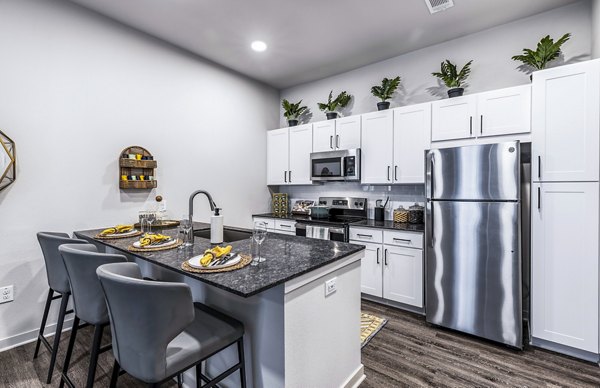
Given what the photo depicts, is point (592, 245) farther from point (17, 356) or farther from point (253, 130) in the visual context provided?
point (17, 356)

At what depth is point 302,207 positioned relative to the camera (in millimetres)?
4445

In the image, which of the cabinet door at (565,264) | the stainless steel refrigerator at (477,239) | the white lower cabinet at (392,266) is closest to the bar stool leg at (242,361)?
the white lower cabinet at (392,266)

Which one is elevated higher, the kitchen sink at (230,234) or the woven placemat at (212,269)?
the woven placemat at (212,269)

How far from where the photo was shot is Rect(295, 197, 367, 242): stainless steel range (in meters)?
3.44

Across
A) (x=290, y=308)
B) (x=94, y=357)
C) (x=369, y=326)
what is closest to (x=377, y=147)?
(x=369, y=326)

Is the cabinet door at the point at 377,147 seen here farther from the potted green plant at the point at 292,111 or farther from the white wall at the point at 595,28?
the white wall at the point at 595,28

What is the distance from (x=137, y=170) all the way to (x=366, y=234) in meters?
2.62

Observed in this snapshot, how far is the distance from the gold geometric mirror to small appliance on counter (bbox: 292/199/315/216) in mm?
3149

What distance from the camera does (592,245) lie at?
7.08 feet

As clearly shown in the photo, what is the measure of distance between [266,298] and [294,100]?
3.97m

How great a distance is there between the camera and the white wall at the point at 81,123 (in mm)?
2336

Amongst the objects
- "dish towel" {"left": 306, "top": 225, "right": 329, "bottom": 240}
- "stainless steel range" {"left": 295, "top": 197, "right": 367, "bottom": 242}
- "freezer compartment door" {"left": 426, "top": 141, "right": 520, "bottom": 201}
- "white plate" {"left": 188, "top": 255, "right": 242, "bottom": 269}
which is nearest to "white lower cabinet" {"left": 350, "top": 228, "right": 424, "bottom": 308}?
"stainless steel range" {"left": 295, "top": 197, "right": 367, "bottom": 242}

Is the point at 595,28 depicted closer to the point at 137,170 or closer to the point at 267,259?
the point at 267,259

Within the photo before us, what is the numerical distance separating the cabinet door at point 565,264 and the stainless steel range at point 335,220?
1770mm
